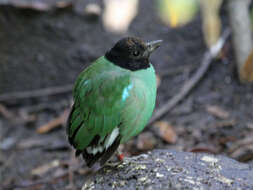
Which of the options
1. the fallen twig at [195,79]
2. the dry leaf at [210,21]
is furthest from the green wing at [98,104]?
the dry leaf at [210,21]

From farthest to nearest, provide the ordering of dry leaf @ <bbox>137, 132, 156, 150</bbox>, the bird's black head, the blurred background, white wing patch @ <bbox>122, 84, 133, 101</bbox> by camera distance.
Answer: the blurred background
dry leaf @ <bbox>137, 132, 156, 150</bbox>
the bird's black head
white wing patch @ <bbox>122, 84, 133, 101</bbox>

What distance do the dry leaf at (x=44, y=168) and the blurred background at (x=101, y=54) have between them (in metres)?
0.01

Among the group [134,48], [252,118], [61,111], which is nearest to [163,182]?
[134,48]

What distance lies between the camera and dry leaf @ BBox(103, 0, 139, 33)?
6.02 metres

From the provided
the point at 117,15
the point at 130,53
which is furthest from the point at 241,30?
the point at 130,53

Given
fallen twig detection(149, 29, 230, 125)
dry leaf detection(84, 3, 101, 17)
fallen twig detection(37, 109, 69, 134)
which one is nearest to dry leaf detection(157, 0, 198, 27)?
fallen twig detection(149, 29, 230, 125)

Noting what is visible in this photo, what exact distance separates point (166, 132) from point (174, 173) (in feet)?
6.65

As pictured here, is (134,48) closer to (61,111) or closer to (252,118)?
(252,118)

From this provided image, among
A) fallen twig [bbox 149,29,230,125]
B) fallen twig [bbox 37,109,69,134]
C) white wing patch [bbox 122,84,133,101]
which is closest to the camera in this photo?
white wing patch [bbox 122,84,133,101]

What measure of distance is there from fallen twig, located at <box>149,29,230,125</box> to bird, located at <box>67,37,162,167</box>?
191cm

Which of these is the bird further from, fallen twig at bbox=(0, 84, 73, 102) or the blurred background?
fallen twig at bbox=(0, 84, 73, 102)

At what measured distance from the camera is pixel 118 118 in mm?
2920

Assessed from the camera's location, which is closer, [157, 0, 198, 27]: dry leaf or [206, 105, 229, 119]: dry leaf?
[206, 105, 229, 119]: dry leaf

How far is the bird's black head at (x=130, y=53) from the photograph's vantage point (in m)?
3.08
